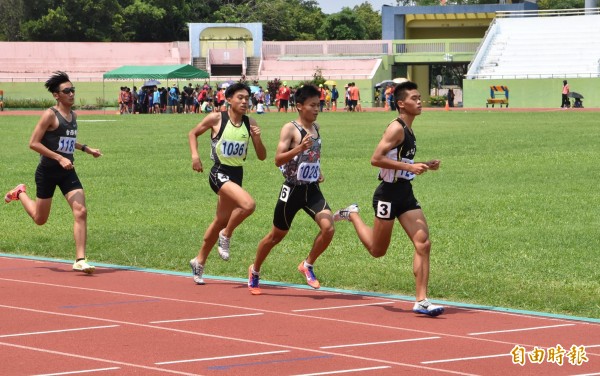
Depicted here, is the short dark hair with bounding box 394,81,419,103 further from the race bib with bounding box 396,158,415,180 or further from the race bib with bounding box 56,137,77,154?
the race bib with bounding box 56,137,77,154

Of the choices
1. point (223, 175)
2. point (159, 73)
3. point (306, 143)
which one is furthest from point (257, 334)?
point (159, 73)

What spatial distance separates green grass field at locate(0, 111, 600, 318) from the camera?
11297 mm

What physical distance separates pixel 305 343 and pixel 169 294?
8.40ft

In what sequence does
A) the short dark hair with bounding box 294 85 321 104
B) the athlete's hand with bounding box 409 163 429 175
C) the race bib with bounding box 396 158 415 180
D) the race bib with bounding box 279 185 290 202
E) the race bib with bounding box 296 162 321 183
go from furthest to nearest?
1. the race bib with bounding box 279 185 290 202
2. the race bib with bounding box 296 162 321 183
3. the short dark hair with bounding box 294 85 321 104
4. the race bib with bounding box 396 158 415 180
5. the athlete's hand with bounding box 409 163 429 175

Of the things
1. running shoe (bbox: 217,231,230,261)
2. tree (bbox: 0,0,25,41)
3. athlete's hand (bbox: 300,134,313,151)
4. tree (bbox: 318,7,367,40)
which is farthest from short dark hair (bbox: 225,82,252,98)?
tree (bbox: 318,7,367,40)

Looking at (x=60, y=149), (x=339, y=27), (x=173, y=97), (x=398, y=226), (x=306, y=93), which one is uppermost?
(x=339, y=27)

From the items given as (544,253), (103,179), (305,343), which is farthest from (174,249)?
(103,179)

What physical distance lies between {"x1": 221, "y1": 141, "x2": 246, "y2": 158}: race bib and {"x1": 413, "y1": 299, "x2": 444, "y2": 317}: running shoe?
2.60 meters

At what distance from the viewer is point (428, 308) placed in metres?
9.44

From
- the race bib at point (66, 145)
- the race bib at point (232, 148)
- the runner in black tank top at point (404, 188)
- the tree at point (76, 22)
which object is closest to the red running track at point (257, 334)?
the runner in black tank top at point (404, 188)

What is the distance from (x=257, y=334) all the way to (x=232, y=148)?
274 cm

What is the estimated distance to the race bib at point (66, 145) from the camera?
12.3m

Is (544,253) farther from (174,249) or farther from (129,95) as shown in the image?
(129,95)

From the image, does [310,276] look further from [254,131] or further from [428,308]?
[428,308]
